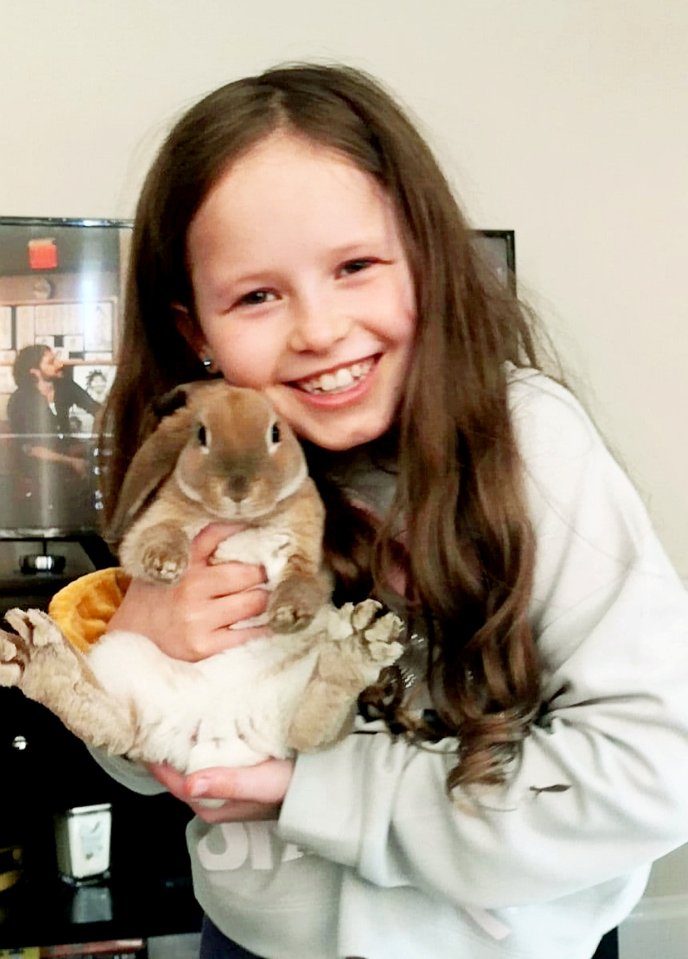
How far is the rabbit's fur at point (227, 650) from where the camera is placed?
2.64 ft

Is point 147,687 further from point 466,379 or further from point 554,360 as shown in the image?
point 554,360

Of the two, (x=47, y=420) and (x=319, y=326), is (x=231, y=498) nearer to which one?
(x=319, y=326)

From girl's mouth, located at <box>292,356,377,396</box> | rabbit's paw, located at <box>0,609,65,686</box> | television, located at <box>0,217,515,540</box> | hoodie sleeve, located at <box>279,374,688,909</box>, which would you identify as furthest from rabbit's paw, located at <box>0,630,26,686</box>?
television, located at <box>0,217,515,540</box>

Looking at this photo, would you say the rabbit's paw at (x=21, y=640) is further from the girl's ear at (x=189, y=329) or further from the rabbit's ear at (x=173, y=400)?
the girl's ear at (x=189, y=329)

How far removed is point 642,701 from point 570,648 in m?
0.08

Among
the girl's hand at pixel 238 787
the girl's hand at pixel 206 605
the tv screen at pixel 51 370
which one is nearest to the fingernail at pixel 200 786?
the girl's hand at pixel 238 787

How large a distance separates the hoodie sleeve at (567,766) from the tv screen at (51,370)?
4.13 feet

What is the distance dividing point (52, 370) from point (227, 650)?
1.23m

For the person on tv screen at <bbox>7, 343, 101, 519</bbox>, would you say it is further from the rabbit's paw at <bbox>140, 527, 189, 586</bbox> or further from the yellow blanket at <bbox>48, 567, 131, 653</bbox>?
the rabbit's paw at <bbox>140, 527, 189, 586</bbox>

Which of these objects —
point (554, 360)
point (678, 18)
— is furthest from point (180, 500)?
point (678, 18)

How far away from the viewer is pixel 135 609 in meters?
0.94

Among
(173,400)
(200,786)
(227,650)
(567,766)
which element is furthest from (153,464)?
(567,766)

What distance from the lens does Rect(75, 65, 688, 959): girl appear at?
781 mm

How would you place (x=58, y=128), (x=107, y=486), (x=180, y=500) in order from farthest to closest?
(x=58, y=128) → (x=107, y=486) → (x=180, y=500)
